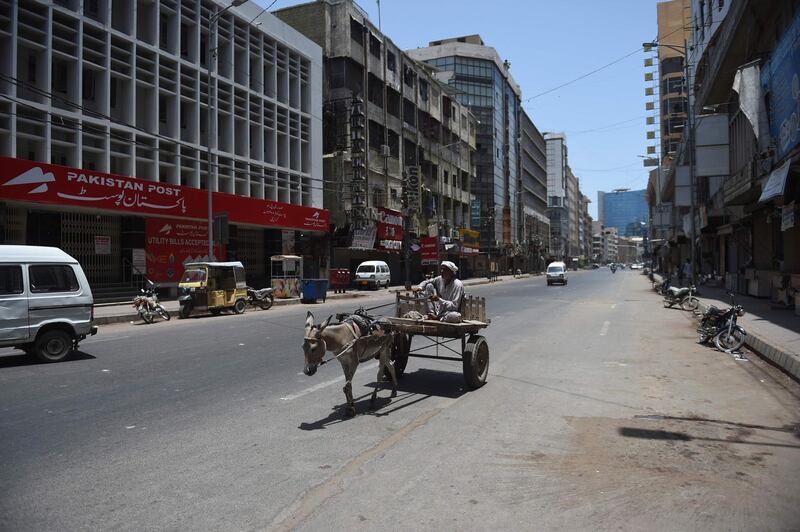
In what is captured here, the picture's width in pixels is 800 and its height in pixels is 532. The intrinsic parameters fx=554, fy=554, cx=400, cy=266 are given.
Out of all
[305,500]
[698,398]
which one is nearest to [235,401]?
[305,500]

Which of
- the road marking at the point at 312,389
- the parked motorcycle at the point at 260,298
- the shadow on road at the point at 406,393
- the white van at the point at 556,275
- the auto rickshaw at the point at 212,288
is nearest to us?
the shadow on road at the point at 406,393

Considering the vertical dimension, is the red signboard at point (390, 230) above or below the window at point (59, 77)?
below

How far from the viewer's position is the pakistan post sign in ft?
50.7

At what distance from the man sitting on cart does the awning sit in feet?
39.0

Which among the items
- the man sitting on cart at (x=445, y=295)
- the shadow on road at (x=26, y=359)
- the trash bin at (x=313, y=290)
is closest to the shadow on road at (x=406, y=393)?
the man sitting on cart at (x=445, y=295)

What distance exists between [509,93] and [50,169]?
83810 millimetres

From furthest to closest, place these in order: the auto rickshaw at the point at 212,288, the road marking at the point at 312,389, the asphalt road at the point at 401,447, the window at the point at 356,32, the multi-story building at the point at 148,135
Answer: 1. the window at the point at 356,32
2. the multi-story building at the point at 148,135
3. the auto rickshaw at the point at 212,288
4. the road marking at the point at 312,389
5. the asphalt road at the point at 401,447

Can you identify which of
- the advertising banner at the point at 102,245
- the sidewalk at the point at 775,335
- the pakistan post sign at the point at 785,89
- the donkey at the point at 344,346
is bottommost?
the sidewalk at the point at 775,335

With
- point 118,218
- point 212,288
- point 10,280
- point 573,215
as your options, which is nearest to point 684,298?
point 212,288

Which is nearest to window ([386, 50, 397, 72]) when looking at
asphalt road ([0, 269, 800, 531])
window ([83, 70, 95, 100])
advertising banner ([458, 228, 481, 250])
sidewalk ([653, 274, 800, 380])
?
advertising banner ([458, 228, 481, 250])

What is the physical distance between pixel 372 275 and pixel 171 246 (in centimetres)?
1597

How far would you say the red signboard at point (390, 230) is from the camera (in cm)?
4488

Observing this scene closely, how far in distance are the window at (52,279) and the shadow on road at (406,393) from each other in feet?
22.2

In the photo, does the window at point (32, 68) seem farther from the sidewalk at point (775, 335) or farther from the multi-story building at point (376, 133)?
the sidewalk at point (775, 335)
